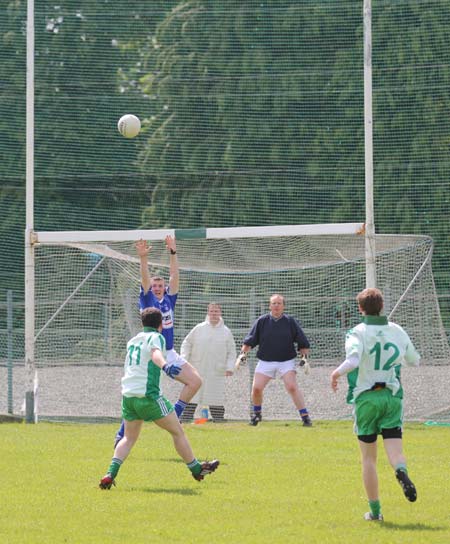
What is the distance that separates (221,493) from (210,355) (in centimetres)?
794

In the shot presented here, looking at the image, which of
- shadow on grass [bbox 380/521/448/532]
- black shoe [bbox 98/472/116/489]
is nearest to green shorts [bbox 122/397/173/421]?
black shoe [bbox 98/472/116/489]

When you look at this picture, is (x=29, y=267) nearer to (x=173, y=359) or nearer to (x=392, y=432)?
(x=173, y=359)

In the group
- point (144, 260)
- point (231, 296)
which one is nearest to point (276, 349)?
point (231, 296)

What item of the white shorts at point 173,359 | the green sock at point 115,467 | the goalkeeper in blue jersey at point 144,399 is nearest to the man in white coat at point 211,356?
the white shorts at point 173,359

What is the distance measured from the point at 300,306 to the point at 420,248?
2978mm

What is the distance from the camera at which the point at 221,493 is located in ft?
32.0

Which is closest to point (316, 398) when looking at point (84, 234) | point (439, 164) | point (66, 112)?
point (84, 234)

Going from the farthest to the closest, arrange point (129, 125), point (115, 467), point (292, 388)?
point (292, 388) → point (129, 125) → point (115, 467)

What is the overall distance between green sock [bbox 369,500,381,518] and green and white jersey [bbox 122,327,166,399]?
230cm

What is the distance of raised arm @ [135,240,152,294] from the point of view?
38.1ft

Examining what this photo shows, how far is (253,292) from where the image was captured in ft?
63.1

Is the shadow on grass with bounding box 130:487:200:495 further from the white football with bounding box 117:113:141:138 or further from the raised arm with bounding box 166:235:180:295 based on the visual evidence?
the white football with bounding box 117:113:141:138

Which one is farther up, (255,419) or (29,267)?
(29,267)

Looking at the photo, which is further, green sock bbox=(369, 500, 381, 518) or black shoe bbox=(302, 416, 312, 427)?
black shoe bbox=(302, 416, 312, 427)
